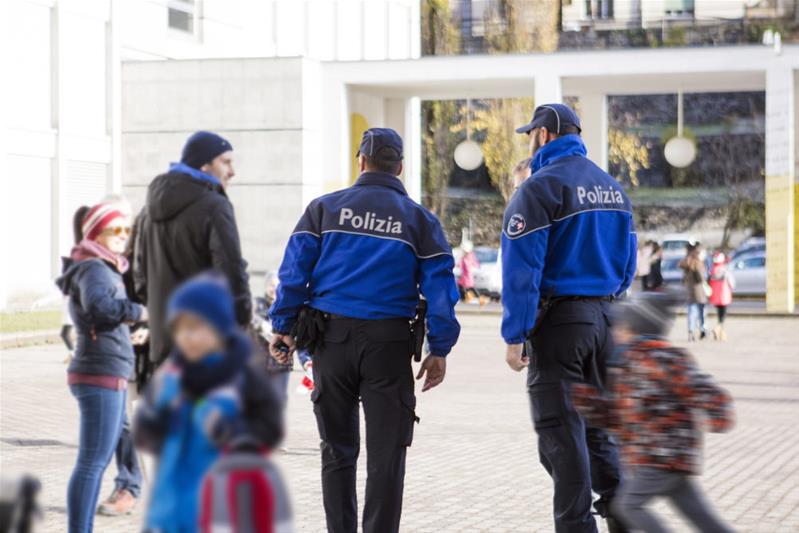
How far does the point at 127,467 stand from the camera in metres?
8.29

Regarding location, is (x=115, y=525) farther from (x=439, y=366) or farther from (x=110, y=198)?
(x=439, y=366)

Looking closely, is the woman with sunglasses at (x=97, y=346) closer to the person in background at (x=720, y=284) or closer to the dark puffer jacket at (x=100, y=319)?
the dark puffer jacket at (x=100, y=319)

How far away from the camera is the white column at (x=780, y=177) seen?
30047 mm

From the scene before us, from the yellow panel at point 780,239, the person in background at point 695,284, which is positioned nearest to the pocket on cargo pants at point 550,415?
the person in background at point 695,284

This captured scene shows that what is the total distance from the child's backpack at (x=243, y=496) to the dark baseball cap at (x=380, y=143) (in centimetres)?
383

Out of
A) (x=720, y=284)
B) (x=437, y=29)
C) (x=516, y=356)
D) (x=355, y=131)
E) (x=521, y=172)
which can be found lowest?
(x=720, y=284)

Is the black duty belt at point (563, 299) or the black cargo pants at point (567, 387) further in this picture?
the black duty belt at point (563, 299)

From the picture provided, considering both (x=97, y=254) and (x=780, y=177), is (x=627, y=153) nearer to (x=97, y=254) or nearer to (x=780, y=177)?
(x=780, y=177)

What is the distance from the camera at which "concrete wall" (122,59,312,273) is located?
2894 cm

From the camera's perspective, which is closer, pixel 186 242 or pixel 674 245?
pixel 186 242

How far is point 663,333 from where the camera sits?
5.15m

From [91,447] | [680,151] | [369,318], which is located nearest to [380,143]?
[369,318]

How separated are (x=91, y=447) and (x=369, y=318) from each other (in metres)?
1.38

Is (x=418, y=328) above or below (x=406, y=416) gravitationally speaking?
above
